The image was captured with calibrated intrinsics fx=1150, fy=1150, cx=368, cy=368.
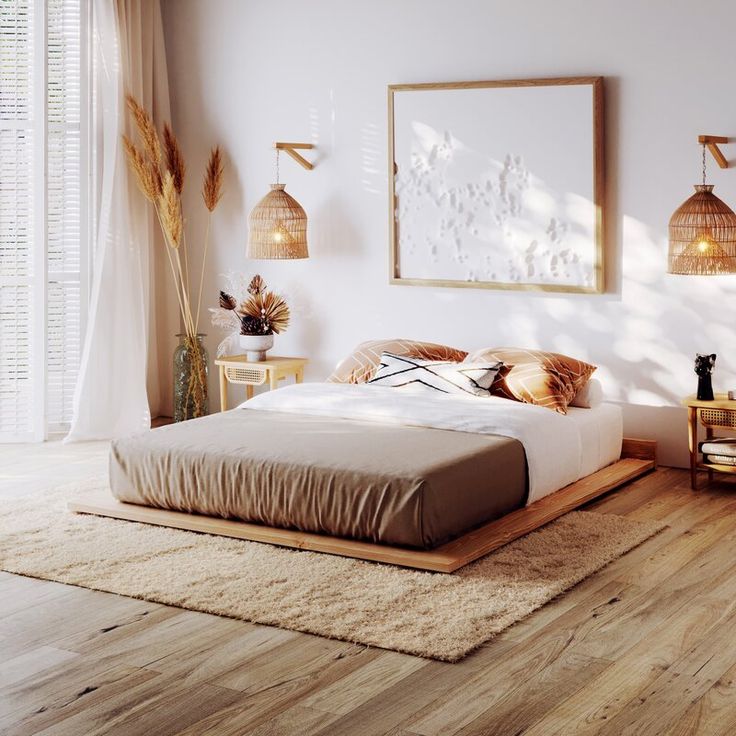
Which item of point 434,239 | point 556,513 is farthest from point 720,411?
point 434,239

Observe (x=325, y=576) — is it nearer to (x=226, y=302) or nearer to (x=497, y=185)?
(x=497, y=185)

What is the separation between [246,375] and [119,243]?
3.46 ft

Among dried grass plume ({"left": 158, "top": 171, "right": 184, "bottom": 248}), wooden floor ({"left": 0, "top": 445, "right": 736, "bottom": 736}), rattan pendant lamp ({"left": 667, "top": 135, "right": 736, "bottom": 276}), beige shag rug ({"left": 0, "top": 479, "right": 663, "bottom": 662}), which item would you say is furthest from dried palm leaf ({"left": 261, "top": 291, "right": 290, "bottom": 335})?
wooden floor ({"left": 0, "top": 445, "right": 736, "bottom": 736})

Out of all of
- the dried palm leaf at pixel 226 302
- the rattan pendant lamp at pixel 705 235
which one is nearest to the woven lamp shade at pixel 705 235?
the rattan pendant lamp at pixel 705 235

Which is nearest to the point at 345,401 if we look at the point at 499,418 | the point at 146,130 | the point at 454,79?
the point at 499,418

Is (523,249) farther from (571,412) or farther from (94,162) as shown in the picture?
(94,162)

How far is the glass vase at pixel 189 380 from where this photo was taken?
652cm

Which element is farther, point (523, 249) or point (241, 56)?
point (241, 56)

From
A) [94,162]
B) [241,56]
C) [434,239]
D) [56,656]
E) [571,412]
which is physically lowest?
[56,656]

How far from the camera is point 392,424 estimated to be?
486 centimetres

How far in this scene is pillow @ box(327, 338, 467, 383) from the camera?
5.59 m

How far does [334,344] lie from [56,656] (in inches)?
135

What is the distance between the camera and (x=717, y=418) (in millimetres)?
5055

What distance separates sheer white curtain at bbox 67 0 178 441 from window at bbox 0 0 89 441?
105 millimetres
